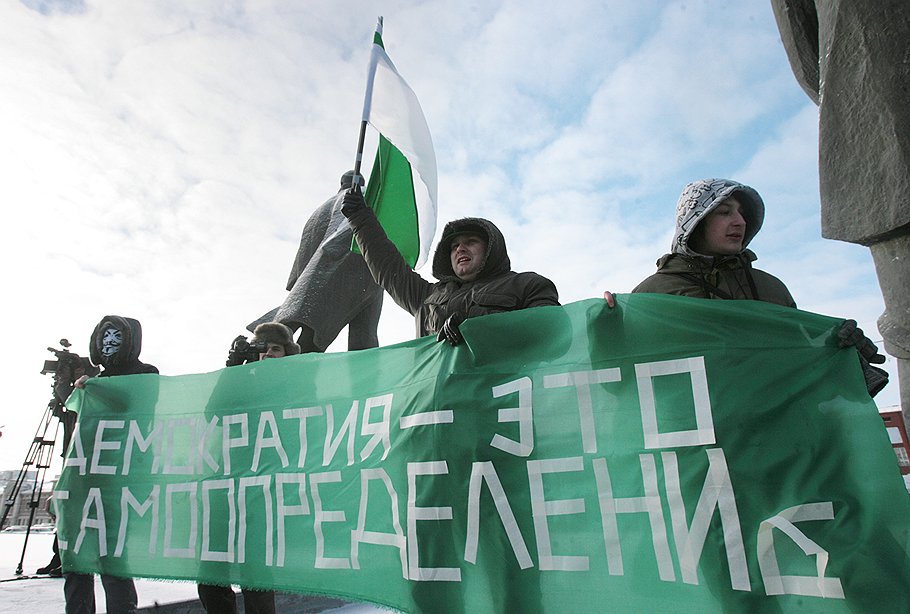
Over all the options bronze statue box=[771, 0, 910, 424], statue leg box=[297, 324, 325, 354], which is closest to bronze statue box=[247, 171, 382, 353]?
statue leg box=[297, 324, 325, 354]

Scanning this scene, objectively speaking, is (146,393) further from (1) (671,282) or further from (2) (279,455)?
A: (1) (671,282)

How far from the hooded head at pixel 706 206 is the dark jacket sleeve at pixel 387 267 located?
1.24 meters

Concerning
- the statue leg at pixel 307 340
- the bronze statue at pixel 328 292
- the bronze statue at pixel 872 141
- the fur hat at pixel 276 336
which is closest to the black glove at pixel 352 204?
the fur hat at pixel 276 336

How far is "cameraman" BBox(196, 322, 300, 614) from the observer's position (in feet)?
9.59

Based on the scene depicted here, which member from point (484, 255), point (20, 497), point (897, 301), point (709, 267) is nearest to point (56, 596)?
point (484, 255)

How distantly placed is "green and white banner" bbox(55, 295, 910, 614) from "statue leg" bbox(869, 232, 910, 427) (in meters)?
0.14

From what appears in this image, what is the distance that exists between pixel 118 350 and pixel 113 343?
0.19 feet

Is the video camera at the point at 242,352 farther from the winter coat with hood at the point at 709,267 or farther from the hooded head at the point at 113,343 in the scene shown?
the winter coat with hood at the point at 709,267

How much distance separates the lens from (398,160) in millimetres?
4273

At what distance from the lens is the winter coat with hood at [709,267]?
2266 mm

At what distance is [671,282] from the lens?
92.4 inches

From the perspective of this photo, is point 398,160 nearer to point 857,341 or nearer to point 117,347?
point 117,347

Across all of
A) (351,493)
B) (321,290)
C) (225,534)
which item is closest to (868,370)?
(351,493)

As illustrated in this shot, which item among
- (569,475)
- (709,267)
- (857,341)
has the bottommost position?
(569,475)
